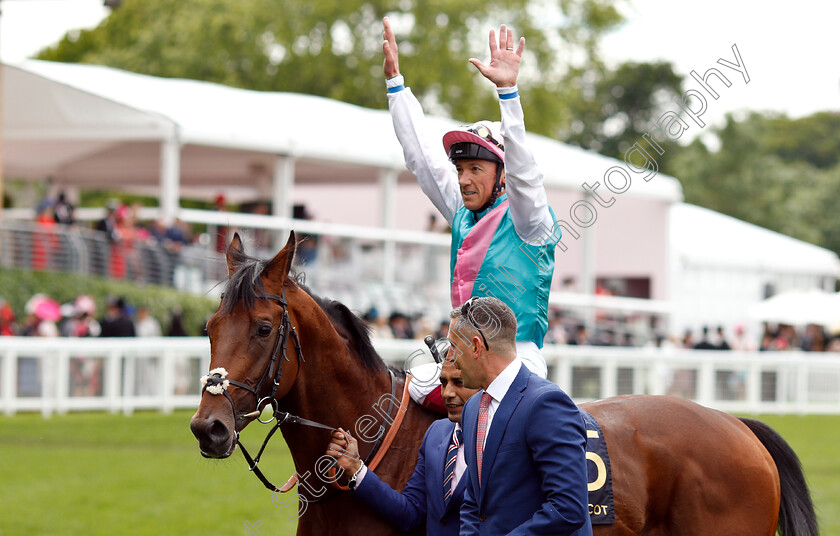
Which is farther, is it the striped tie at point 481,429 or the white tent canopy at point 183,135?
the white tent canopy at point 183,135

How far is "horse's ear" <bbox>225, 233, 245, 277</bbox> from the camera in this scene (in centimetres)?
364

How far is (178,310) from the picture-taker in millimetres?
14805

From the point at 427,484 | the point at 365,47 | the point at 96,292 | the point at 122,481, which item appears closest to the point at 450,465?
the point at 427,484

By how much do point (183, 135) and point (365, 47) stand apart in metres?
12.4

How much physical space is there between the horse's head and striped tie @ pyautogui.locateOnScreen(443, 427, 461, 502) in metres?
0.61

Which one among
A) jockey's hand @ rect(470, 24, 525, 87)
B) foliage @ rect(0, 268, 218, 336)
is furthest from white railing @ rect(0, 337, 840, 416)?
jockey's hand @ rect(470, 24, 525, 87)

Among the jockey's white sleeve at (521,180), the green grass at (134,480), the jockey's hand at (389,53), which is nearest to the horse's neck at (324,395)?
the jockey's white sleeve at (521,180)

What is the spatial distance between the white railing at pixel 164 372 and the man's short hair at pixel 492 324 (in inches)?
382

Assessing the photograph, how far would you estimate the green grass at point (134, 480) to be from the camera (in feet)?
24.0

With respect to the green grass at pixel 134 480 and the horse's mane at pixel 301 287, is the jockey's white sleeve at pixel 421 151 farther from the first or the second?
the green grass at pixel 134 480

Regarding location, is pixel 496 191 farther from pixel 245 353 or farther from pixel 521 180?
pixel 245 353

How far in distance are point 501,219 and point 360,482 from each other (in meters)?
1.05

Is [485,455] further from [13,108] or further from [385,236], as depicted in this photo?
[13,108]

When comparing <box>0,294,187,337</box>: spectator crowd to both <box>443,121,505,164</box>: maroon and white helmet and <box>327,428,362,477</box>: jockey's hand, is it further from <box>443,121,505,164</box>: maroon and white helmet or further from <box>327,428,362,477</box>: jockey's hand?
<box>443,121,505,164</box>: maroon and white helmet
